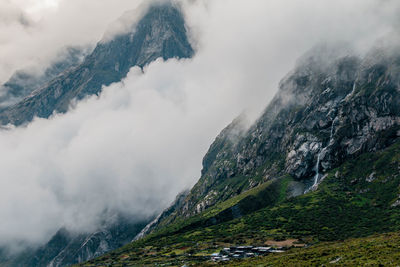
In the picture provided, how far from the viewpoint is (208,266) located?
654ft

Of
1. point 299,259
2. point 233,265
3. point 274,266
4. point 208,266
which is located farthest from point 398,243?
point 208,266

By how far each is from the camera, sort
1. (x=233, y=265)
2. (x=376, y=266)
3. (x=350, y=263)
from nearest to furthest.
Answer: (x=376, y=266) → (x=350, y=263) → (x=233, y=265)

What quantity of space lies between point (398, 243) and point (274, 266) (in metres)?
53.4

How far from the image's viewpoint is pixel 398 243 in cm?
14388

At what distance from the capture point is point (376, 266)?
108688 millimetres

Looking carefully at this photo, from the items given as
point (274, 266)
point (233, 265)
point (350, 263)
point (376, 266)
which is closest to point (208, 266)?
point (233, 265)

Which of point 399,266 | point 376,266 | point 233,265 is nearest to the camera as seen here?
point 399,266

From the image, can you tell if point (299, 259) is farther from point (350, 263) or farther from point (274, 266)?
point (350, 263)

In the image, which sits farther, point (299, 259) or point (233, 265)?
point (233, 265)

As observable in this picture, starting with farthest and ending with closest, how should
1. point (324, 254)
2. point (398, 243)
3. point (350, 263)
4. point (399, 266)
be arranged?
1. point (324, 254)
2. point (398, 243)
3. point (350, 263)
4. point (399, 266)

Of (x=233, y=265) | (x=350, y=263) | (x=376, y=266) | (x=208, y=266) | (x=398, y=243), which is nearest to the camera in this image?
(x=376, y=266)

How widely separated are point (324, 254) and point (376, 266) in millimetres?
51241

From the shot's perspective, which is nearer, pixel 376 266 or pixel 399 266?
pixel 399 266

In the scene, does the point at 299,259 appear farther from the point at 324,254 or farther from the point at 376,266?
the point at 376,266
